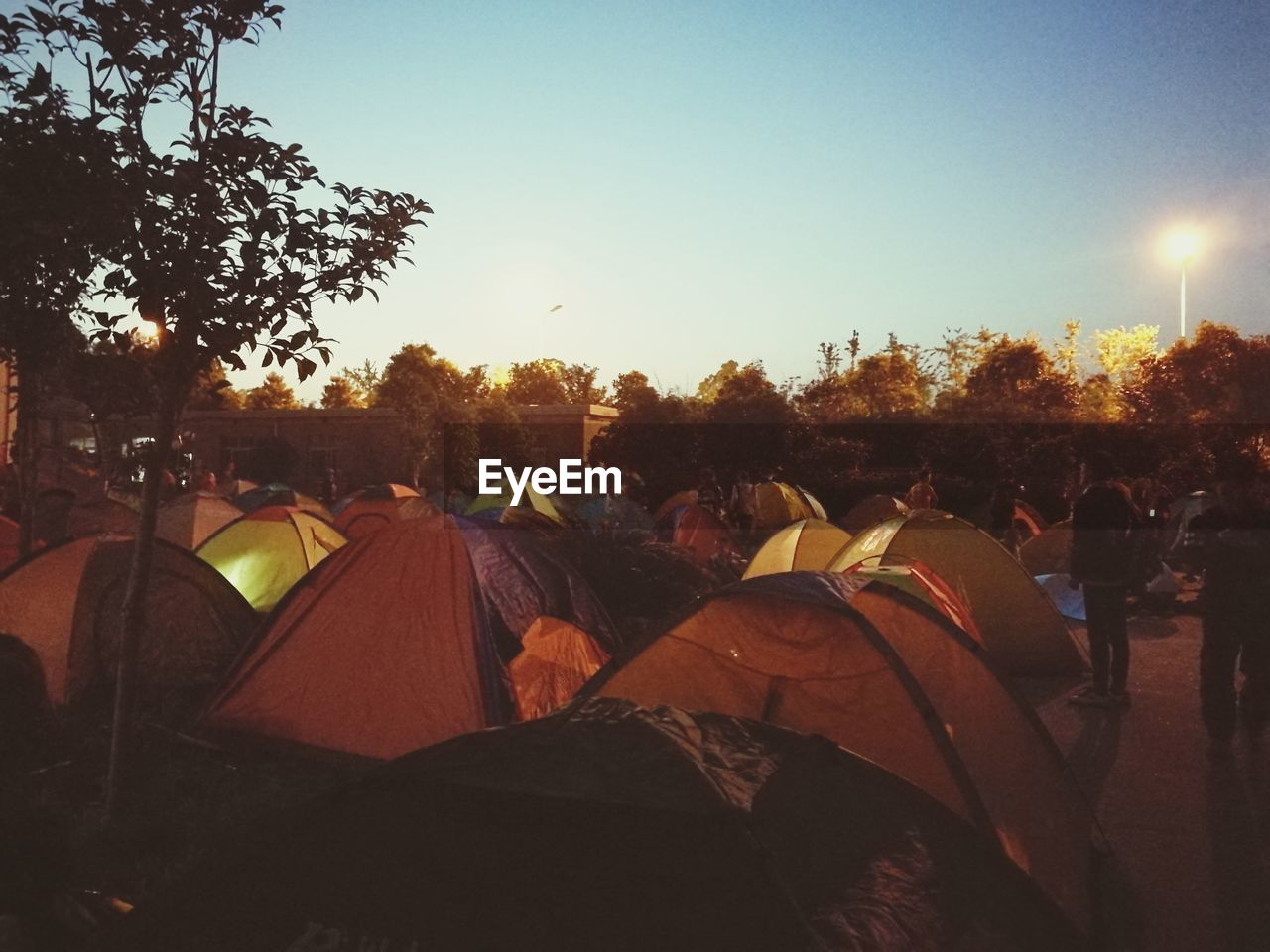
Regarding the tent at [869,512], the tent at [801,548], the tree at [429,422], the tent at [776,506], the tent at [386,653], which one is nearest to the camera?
the tent at [386,653]

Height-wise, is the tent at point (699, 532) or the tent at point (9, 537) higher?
the tent at point (9, 537)

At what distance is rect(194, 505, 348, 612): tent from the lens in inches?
414

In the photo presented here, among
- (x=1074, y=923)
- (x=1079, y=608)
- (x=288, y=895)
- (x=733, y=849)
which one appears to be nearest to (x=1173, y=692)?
(x=1079, y=608)

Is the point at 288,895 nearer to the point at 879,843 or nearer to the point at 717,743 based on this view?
the point at 717,743

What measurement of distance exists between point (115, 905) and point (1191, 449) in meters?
27.5

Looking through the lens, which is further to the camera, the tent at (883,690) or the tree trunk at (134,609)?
the tree trunk at (134,609)

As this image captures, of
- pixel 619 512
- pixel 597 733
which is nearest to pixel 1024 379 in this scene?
pixel 619 512

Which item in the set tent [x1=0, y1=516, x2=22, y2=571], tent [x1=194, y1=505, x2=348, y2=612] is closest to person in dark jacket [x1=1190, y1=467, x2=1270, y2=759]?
tent [x1=194, y1=505, x2=348, y2=612]

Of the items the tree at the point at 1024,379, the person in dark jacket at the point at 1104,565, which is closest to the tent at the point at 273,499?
the person in dark jacket at the point at 1104,565

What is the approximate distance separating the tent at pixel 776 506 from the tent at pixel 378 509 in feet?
22.7

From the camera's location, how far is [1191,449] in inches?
1022

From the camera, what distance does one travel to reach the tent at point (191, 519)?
13.5 m

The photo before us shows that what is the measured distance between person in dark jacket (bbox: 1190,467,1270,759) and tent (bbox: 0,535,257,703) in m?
6.59

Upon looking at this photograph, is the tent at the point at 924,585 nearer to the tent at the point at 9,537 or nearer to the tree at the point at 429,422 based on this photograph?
the tent at the point at 9,537
